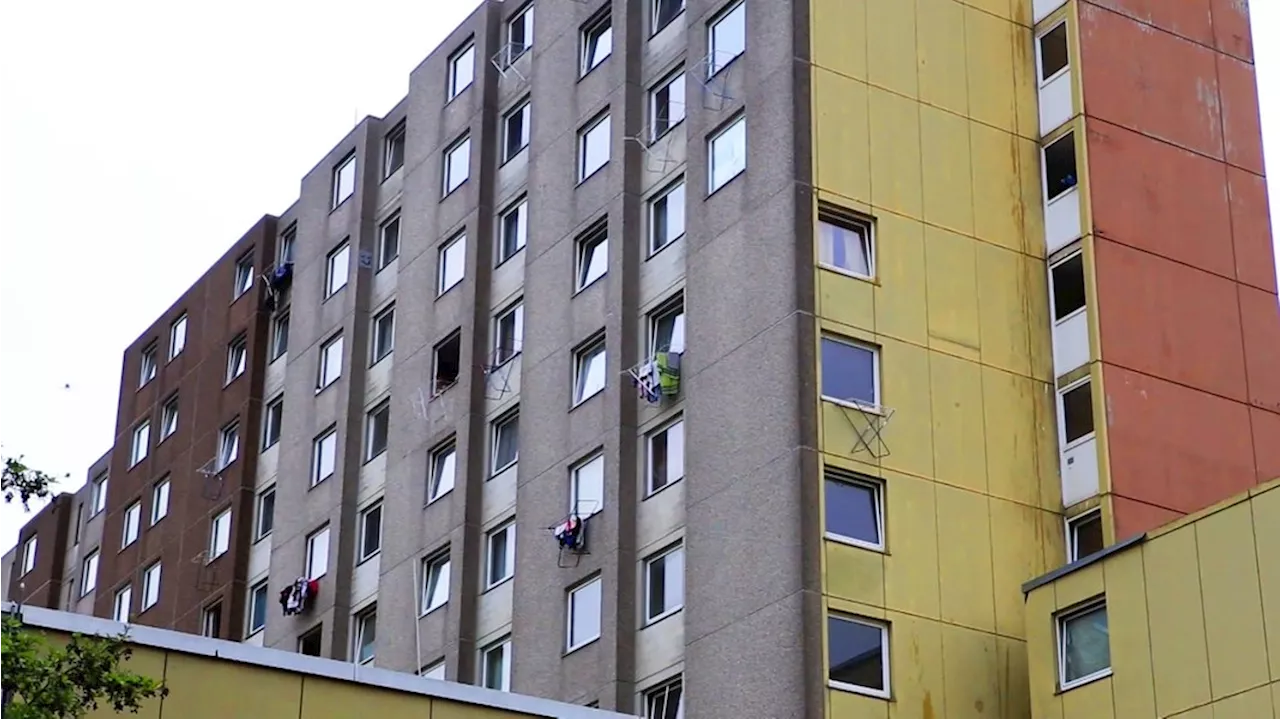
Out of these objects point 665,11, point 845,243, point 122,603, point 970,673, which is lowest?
point 970,673

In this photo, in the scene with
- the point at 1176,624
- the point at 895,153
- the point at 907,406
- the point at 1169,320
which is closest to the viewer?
the point at 1176,624

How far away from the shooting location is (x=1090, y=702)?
37875 mm

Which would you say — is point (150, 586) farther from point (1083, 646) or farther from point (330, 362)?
point (1083, 646)

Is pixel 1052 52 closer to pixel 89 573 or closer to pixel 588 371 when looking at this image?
pixel 588 371

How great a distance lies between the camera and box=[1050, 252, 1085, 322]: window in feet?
148

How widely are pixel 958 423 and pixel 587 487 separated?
26.9 ft

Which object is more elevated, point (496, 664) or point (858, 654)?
point (496, 664)

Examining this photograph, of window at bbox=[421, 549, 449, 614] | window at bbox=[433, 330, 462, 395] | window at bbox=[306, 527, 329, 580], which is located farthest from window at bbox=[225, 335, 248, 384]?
window at bbox=[421, 549, 449, 614]

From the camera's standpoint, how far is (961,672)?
40.7m

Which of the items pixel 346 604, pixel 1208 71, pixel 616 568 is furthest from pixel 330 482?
pixel 1208 71

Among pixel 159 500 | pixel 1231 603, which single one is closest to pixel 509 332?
pixel 159 500

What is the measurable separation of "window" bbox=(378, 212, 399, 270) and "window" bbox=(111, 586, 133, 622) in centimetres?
1485

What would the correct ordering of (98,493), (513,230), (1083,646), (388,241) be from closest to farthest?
(1083,646) < (513,230) < (388,241) < (98,493)

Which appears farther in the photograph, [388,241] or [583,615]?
[388,241]
